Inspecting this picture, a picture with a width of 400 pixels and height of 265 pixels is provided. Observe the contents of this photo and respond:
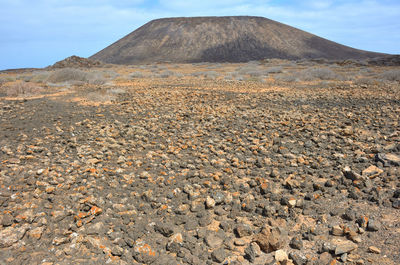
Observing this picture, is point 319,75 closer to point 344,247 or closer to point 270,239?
point 344,247

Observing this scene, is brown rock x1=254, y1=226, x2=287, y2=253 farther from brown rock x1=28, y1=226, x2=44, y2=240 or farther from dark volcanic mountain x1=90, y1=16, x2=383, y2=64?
dark volcanic mountain x1=90, y1=16, x2=383, y2=64

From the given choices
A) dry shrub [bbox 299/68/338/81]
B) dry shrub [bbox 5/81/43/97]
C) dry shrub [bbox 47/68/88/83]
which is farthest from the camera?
dry shrub [bbox 299/68/338/81]

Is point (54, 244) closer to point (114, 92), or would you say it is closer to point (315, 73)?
point (114, 92)

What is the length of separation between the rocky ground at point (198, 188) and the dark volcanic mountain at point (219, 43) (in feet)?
160

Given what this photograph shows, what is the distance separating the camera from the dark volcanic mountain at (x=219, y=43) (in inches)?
2170

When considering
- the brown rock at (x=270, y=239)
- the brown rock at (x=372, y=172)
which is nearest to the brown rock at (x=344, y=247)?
the brown rock at (x=270, y=239)

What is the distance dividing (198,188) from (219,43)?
59416 millimetres

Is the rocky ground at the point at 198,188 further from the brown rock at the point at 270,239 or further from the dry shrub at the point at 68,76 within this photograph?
the dry shrub at the point at 68,76

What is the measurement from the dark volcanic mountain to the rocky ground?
160ft

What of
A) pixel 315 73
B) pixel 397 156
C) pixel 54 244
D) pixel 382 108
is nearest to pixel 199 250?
pixel 54 244

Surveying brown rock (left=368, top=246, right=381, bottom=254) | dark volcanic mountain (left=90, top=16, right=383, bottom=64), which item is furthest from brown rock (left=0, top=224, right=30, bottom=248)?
dark volcanic mountain (left=90, top=16, right=383, bottom=64)

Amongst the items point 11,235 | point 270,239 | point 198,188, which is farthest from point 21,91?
point 270,239

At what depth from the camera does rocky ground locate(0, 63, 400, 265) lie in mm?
2344

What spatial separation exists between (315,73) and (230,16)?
60161 millimetres
